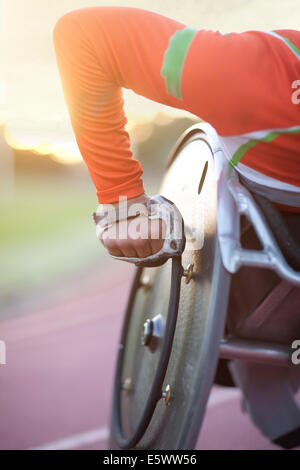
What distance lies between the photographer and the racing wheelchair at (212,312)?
3.52ft

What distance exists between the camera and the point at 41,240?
1177 cm

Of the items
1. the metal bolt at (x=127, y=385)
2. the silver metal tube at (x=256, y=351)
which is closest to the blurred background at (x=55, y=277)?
the silver metal tube at (x=256, y=351)

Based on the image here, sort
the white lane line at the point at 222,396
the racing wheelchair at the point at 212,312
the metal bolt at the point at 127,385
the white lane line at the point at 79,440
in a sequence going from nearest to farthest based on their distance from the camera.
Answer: the racing wheelchair at the point at 212,312
the metal bolt at the point at 127,385
the white lane line at the point at 79,440
the white lane line at the point at 222,396

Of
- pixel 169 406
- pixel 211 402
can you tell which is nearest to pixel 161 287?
pixel 169 406

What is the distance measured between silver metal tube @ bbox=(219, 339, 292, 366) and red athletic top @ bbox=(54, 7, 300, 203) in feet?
1.67

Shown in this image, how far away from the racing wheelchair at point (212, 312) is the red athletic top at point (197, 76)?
0.35 feet

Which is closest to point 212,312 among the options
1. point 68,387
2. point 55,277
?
point 68,387

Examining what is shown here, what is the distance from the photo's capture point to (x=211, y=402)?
10.6 ft

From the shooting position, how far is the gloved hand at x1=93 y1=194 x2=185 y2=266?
1273 millimetres

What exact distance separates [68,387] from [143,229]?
261 cm

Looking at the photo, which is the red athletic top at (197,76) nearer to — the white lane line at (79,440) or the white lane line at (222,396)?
the white lane line at (79,440)

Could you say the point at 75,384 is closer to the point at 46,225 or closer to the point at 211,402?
the point at 211,402

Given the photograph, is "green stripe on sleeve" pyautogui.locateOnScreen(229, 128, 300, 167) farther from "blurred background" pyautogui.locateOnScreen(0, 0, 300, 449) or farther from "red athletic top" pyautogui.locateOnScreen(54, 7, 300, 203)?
"blurred background" pyautogui.locateOnScreen(0, 0, 300, 449)

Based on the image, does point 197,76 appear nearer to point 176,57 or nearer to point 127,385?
point 176,57
